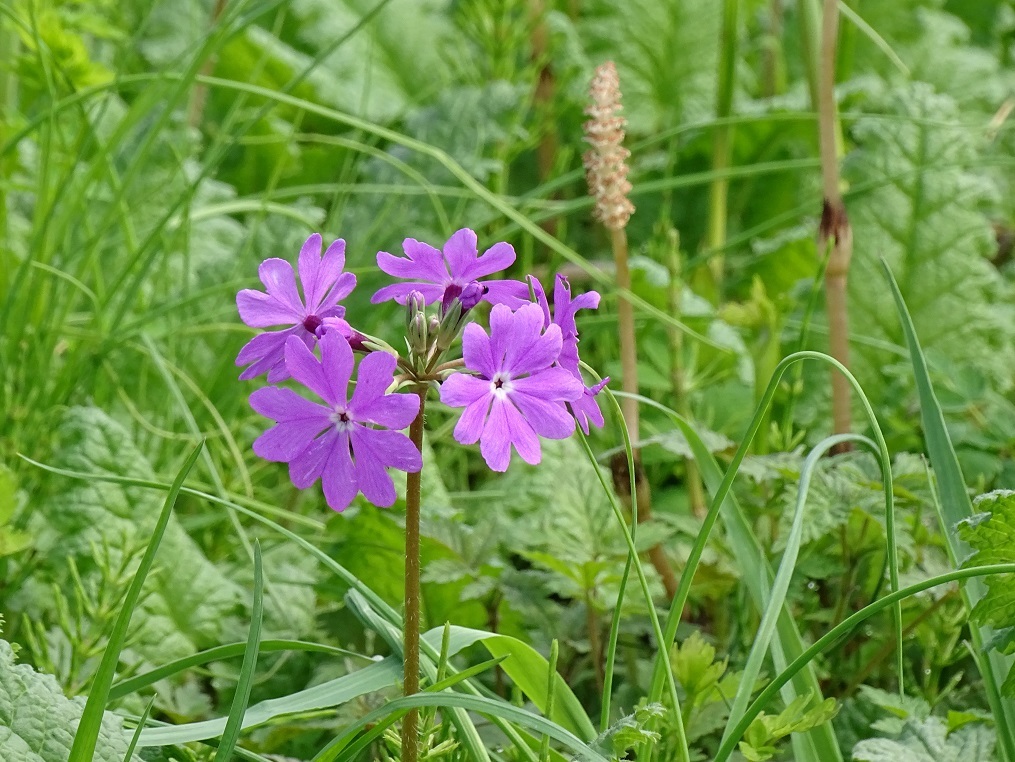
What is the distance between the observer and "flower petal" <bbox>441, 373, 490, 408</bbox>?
0.80m

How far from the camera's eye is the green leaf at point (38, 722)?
980mm

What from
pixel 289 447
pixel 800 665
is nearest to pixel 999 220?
pixel 800 665

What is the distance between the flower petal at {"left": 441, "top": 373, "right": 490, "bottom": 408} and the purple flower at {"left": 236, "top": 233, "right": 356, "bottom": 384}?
0.16 metres

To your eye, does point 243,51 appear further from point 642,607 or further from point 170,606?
point 642,607

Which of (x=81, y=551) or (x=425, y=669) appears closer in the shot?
(x=425, y=669)

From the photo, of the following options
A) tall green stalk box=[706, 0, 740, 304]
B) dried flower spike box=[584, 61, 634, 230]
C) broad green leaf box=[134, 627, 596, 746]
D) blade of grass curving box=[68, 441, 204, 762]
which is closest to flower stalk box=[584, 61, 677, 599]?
dried flower spike box=[584, 61, 634, 230]

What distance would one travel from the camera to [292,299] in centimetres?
94

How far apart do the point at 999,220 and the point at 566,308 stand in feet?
7.11

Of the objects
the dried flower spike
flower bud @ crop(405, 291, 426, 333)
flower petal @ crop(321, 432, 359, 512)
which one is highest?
the dried flower spike

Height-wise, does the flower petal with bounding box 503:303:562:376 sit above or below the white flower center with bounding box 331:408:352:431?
above

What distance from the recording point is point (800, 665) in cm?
96

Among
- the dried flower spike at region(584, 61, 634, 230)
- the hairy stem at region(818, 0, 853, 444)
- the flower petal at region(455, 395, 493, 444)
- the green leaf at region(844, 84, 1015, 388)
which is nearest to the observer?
the flower petal at region(455, 395, 493, 444)

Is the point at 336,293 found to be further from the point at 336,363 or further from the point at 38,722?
the point at 38,722

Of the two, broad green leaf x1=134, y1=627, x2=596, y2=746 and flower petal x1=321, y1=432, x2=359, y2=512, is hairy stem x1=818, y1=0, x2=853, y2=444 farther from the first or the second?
flower petal x1=321, y1=432, x2=359, y2=512
